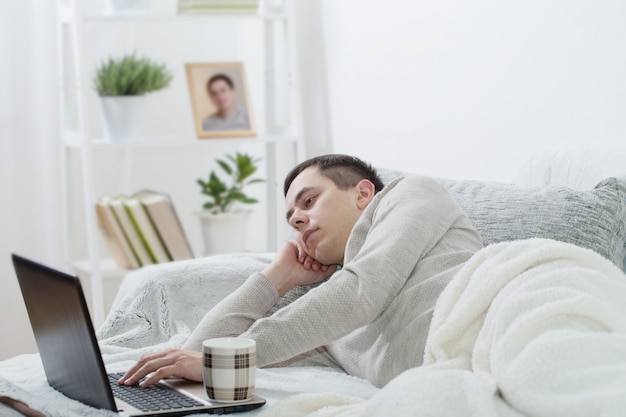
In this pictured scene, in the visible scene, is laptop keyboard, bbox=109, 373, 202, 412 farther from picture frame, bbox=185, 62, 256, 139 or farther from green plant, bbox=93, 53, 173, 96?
picture frame, bbox=185, 62, 256, 139

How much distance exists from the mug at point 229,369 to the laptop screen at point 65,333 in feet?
0.44

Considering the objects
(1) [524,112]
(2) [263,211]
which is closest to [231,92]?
(2) [263,211]

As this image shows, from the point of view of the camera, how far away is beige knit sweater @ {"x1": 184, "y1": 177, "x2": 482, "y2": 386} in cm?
160

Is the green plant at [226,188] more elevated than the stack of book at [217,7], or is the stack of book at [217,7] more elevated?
the stack of book at [217,7]

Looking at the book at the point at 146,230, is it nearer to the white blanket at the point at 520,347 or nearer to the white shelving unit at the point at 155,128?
the white shelving unit at the point at 155,128

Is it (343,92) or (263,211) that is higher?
(343,92)

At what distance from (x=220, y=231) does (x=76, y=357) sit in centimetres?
185

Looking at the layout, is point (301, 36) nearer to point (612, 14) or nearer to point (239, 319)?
point (612, 14)

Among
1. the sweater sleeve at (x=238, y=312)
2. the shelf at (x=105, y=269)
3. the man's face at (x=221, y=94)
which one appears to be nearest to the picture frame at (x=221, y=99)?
the man's face at (x=221, y=94)

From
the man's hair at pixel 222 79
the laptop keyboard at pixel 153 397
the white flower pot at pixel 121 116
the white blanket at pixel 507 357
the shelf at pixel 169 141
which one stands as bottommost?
the laptop keyboard at pixel 153 397

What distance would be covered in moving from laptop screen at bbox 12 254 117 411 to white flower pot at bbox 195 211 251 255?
64.7 inches

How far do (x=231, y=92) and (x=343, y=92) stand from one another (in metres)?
0.40

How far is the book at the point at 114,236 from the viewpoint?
10.2 ft

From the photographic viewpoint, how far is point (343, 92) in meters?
3.18
